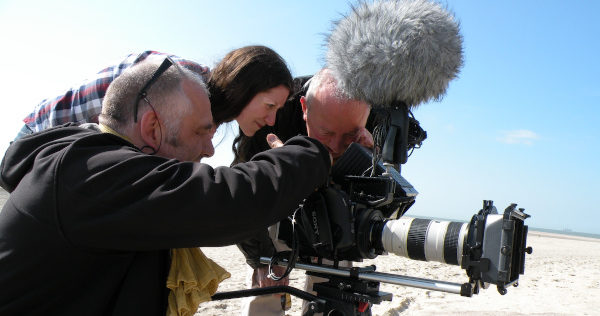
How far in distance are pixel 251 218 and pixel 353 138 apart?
3.77 ft

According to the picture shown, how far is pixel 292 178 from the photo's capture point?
1.31m

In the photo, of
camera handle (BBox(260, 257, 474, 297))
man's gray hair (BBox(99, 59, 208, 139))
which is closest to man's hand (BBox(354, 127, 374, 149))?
camera handle (BBox(260, 257, 474, 297))

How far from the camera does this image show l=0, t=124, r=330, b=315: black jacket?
3.74ft

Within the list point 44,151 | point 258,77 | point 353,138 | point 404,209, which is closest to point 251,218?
point 44,151

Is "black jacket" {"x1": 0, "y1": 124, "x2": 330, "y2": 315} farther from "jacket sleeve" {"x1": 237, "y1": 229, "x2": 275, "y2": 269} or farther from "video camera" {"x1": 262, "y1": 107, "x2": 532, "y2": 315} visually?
"jacket sleeve" {"x1": 237, "y1": 229, "x2": 275, "y2": 269}

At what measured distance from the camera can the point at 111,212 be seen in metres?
1.14

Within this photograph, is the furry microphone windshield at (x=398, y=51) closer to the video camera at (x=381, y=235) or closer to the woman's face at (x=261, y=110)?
the video camera at (x=381, y=235)

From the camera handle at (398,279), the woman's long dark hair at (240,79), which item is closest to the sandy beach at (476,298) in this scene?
the woman's long dark hair at (240,79)

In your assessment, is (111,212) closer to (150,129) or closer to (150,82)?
(150,129)

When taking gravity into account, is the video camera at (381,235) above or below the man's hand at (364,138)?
below

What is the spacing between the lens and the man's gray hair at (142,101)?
57.6 inches

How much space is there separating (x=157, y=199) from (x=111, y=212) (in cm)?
11

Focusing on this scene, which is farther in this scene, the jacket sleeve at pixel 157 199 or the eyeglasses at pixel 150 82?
the eyeglasses at pixel 150 82

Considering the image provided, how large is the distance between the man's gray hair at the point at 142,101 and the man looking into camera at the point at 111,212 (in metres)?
0.12
